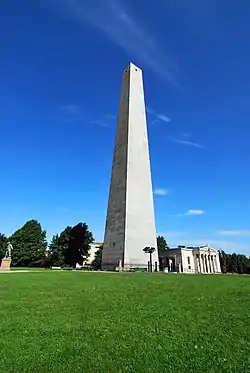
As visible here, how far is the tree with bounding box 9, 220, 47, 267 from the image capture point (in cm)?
5756

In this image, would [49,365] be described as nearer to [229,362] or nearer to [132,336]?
[132,336]

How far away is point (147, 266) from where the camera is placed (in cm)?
3388

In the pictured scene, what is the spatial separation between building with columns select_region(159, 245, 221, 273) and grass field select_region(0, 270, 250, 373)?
57603 millimetres

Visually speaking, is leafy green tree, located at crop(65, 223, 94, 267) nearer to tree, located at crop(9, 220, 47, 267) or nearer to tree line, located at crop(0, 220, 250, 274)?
tree line, located at crop(0, 220, 250, 274)

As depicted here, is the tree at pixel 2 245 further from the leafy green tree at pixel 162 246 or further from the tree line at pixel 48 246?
the leafy green tree at pixel 162 246

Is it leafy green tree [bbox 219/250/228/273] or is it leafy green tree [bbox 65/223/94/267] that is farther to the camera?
leafy green tree [bbox 219/250/228/273]

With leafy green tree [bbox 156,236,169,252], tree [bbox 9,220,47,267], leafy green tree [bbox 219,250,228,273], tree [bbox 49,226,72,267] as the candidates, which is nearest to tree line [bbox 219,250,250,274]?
leafy green tree [bbox 219,250,228,273]

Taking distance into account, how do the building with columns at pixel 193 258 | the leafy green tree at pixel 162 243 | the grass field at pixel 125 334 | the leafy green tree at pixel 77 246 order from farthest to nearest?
the leafy green tree at pixel 162 243 → the building with columns at pixel 193 258 → the leafy green tree at pixel 77 246 → the grass field at pixel 125 334

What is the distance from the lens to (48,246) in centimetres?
6375

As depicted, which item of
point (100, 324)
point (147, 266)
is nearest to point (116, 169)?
point (147, 266)

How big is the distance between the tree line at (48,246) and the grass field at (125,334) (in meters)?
47.1

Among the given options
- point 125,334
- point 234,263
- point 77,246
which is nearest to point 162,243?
point 234,263

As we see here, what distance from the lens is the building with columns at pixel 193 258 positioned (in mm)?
66250

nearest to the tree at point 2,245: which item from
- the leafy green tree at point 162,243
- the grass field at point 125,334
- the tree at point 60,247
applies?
the tree at point 60,247
